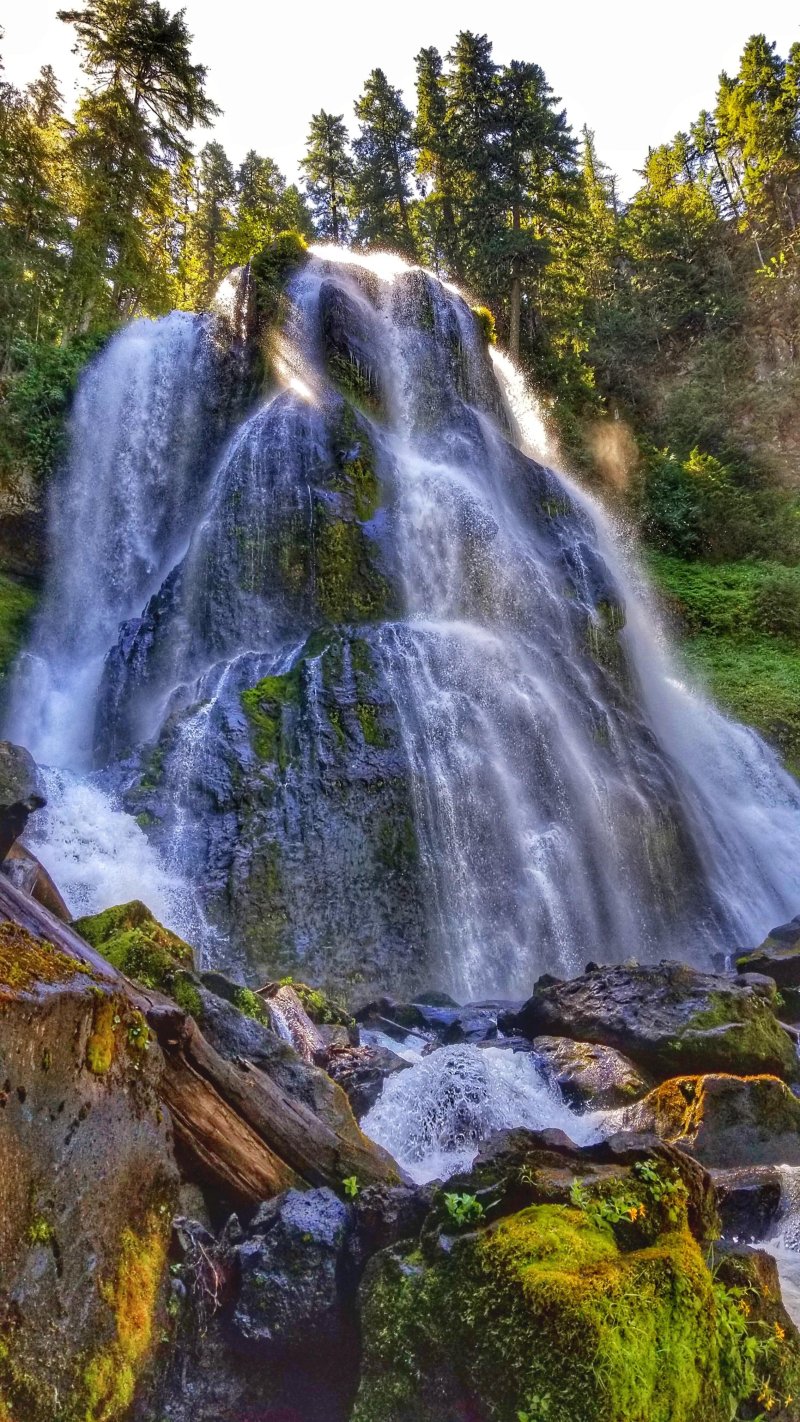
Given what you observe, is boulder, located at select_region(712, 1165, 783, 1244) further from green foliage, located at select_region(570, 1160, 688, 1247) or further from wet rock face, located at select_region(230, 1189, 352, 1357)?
wet rock face, located at select_region(230, 1189, 352, 1357)

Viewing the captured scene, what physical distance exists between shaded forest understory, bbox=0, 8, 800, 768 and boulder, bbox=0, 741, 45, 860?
41.8 feet

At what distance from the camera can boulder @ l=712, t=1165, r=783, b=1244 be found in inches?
162

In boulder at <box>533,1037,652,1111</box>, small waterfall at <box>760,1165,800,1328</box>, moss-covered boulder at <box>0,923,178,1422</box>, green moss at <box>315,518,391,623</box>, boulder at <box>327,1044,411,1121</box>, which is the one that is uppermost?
green moss at <box>315,518,391,623</box>

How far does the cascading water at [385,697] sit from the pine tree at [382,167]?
12271 millimetres

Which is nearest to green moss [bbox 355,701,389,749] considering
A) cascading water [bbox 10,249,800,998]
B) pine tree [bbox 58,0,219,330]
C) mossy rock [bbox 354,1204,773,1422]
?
cascading water [bbox 10,249,800,998]

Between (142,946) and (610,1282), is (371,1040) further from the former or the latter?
(610,1282)

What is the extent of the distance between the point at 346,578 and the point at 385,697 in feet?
10.6

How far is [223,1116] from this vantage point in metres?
3.40

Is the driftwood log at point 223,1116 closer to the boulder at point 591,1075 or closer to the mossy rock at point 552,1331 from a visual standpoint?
the mossy rock at point 552,1331

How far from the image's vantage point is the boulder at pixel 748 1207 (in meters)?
4.12

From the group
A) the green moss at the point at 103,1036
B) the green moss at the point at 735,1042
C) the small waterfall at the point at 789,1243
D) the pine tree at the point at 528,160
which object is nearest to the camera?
the green moss at the point at 103,1036

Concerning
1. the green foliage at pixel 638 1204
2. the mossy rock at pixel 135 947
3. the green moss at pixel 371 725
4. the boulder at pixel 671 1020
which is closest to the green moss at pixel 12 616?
the green moss at pixel 371 725

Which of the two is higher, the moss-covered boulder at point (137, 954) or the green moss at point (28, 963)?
the green moss at point (28, 963)

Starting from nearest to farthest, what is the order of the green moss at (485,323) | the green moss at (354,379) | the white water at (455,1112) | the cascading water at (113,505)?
the white water at (455,1112), the cascading water at (113,505), the green moss at (354,379), the green moss at (485,323)
